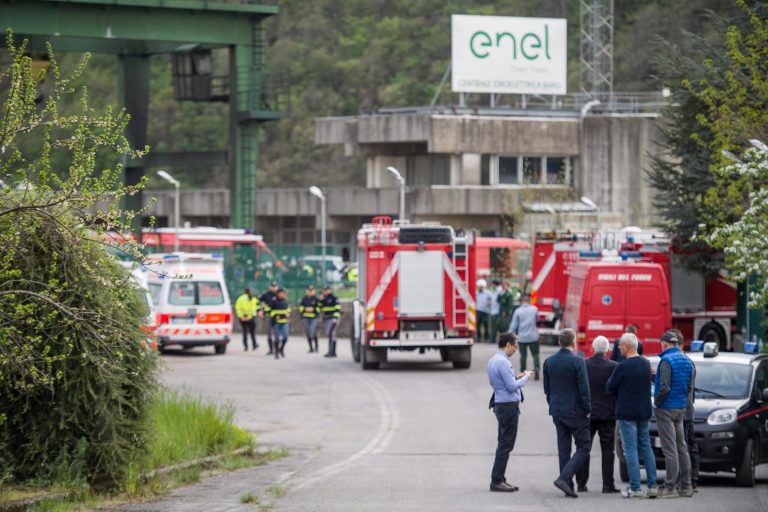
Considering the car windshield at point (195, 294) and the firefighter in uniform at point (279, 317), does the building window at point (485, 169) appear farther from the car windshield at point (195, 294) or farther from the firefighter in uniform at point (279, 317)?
the car windshield at point (195, 294)

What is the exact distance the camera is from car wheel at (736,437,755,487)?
1568 cm

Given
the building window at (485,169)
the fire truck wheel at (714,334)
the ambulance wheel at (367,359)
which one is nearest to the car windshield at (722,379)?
the fire truck wheel at (714,334)

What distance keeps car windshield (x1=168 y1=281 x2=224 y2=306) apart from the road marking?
7.79 m

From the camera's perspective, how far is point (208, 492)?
50.0ft

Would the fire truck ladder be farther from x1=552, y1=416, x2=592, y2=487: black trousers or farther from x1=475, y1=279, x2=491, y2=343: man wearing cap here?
x1=552, y1=416, x2=592, y2=487: black trousers

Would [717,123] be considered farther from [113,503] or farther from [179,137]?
[179,137]

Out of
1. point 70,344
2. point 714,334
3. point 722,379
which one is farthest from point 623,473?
point 714,334

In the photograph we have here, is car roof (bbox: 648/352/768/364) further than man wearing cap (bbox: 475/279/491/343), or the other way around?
man wearing cap (bbox: 475/279/491/343)

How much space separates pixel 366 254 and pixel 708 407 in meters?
16.0

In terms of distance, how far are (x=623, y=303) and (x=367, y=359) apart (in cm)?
811

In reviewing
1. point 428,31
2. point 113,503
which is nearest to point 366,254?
point 113,503

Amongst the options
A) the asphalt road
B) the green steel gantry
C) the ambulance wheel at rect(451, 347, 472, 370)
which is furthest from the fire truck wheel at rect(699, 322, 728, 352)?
the green steel gantry

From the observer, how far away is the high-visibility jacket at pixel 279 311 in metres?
36.4

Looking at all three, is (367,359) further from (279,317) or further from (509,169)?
(509,169)
